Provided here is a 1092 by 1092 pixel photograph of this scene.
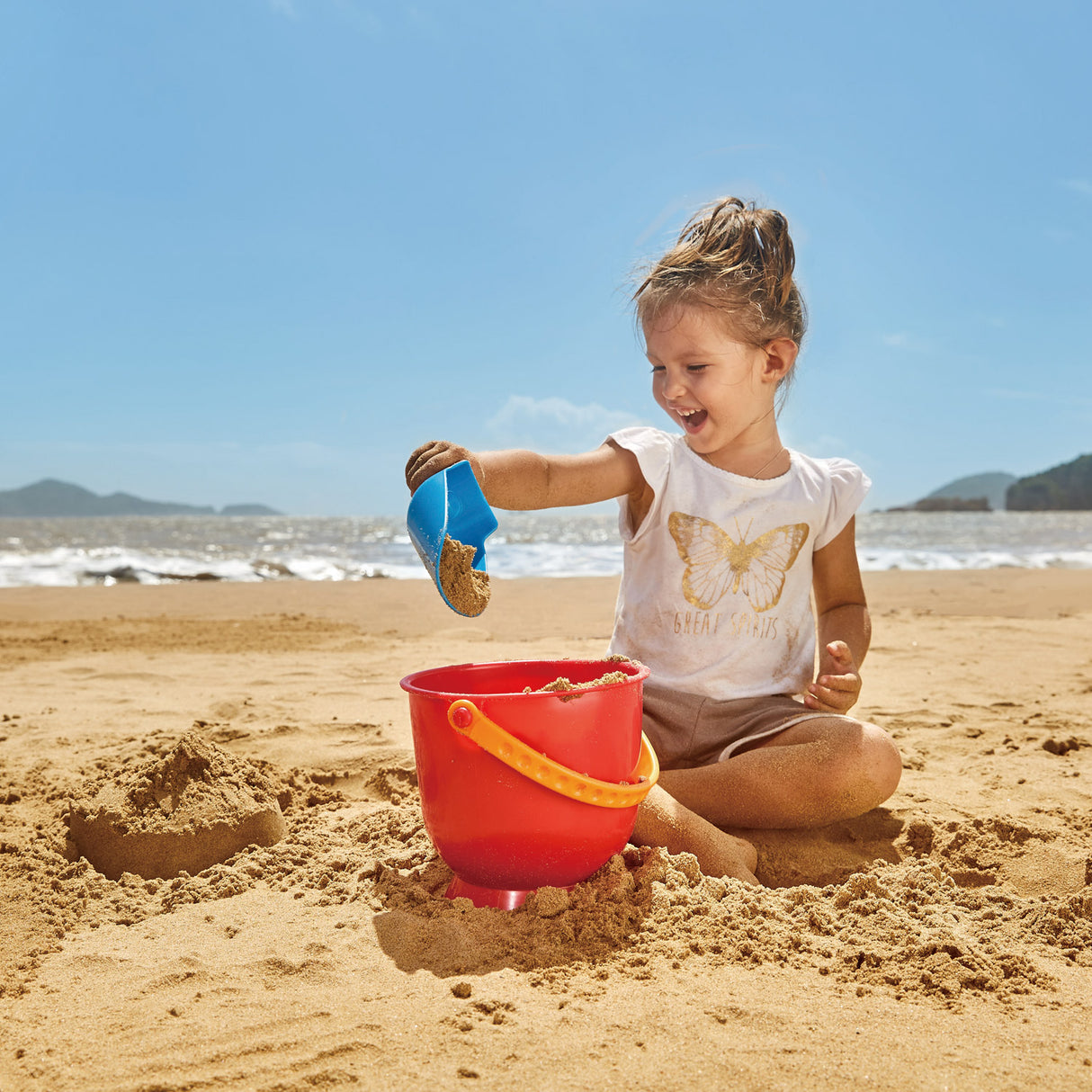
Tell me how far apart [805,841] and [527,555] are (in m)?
9.51

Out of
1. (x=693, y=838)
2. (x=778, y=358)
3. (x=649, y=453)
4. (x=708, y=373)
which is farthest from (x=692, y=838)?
(x=778, y=358)

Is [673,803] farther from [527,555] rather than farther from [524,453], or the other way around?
[527,555]

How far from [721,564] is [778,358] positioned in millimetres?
499

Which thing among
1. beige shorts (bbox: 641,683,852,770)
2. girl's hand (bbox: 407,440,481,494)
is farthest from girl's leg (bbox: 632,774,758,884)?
girl's hand (bbox: 407,440,481,494)

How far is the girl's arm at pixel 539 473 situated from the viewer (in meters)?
1.58

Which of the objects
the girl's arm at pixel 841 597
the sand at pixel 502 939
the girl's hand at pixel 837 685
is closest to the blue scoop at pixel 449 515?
the sand at pixel 502 939

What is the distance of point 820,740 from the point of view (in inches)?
72.6

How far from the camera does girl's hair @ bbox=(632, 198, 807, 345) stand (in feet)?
6.43

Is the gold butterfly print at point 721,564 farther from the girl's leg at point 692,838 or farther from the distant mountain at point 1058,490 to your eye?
the distant mountain at point 1058,490

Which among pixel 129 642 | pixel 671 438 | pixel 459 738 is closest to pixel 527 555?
pixel 129 642

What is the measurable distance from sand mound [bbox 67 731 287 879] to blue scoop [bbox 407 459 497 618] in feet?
2.36

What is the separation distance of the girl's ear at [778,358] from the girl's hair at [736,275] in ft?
0.06

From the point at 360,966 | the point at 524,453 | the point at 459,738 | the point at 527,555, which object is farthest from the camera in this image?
the point at 527,555

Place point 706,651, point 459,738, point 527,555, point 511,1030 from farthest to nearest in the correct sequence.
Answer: point 527,555, point 706,651, point 459,738, point 511,1030
